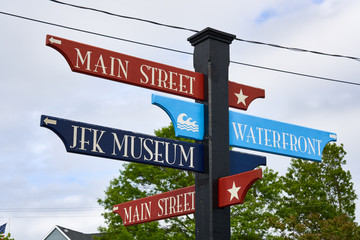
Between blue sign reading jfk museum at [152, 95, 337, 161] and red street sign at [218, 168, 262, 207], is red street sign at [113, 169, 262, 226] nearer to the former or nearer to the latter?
red street sign at [218, 168, 262, 207]

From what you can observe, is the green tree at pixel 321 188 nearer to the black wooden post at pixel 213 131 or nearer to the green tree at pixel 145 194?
the green tree at pixel 145 194

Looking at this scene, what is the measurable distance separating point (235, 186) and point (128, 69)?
6.14 feet

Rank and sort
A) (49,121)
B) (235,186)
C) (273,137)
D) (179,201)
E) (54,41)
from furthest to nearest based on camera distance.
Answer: (273,137) < (179,201) < (235,186) < (54,41) < (49,121)

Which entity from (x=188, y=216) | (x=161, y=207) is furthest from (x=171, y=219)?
(x=161, y=207)

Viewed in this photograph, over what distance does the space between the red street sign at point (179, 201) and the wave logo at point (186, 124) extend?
2.34 ft

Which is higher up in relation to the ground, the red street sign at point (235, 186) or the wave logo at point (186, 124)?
the wave logo at point (186, 124)

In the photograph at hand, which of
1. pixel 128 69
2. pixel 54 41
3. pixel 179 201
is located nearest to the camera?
pixel 54 41

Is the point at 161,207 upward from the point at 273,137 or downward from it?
downward

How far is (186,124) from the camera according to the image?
7461 millimetres

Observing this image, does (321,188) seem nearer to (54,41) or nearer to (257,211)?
(257,211)

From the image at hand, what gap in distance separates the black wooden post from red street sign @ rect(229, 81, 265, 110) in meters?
0.21

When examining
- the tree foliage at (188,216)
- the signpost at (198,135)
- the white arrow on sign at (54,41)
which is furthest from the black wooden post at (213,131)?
the tree foliage at (188,216)

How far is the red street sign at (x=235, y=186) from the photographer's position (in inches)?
271

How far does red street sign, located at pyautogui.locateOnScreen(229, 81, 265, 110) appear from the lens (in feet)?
26.5
